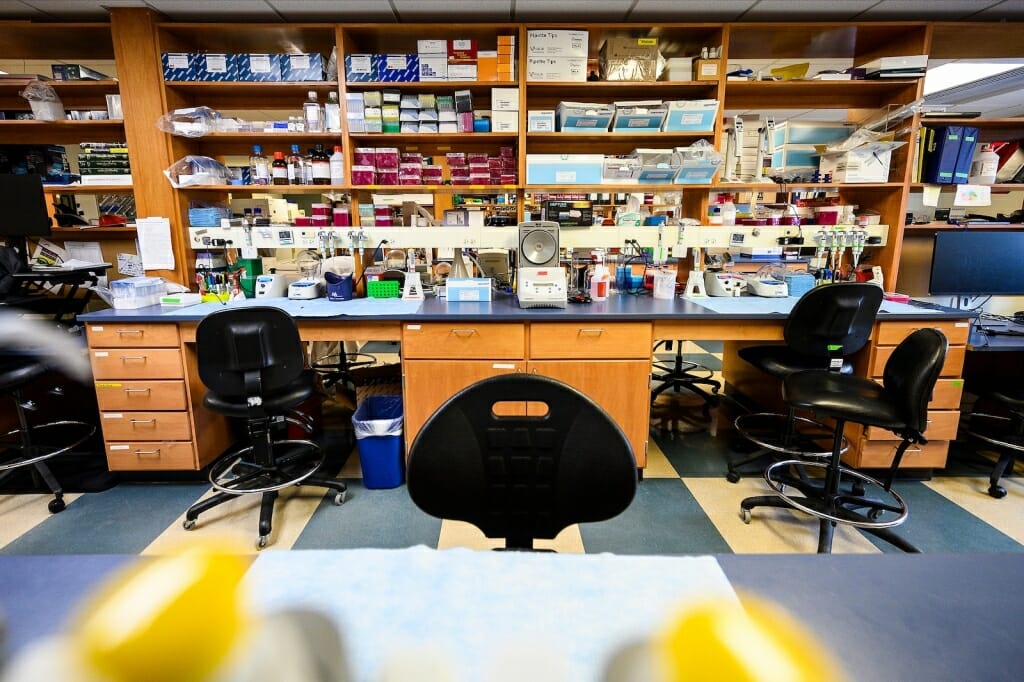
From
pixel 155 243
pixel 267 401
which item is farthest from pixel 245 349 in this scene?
pixel 155 243

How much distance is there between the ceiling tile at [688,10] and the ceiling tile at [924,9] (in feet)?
2.53

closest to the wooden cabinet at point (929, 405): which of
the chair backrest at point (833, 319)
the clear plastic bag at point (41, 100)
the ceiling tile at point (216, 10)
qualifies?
the chair backrest at point (833, 319)

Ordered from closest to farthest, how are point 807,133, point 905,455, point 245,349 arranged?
point 245,349 < point 905,455 < point 807,133

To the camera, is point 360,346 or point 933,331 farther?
point 360,346

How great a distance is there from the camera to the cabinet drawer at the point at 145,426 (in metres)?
2.43

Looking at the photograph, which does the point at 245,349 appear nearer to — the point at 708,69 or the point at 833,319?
the point at 833,319

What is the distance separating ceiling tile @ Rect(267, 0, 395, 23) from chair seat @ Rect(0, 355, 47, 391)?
7.47 ft

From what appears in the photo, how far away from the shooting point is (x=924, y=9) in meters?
2.88

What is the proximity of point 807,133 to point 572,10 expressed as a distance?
168 centimetres

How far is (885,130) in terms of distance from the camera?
309cm

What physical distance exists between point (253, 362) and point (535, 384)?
60.5 inches

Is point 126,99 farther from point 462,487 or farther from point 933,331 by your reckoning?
point 933,331

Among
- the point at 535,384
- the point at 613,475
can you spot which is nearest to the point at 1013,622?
the point at 613,475

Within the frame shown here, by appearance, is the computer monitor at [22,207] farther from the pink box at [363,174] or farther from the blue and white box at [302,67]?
the pink box at [363,174]
